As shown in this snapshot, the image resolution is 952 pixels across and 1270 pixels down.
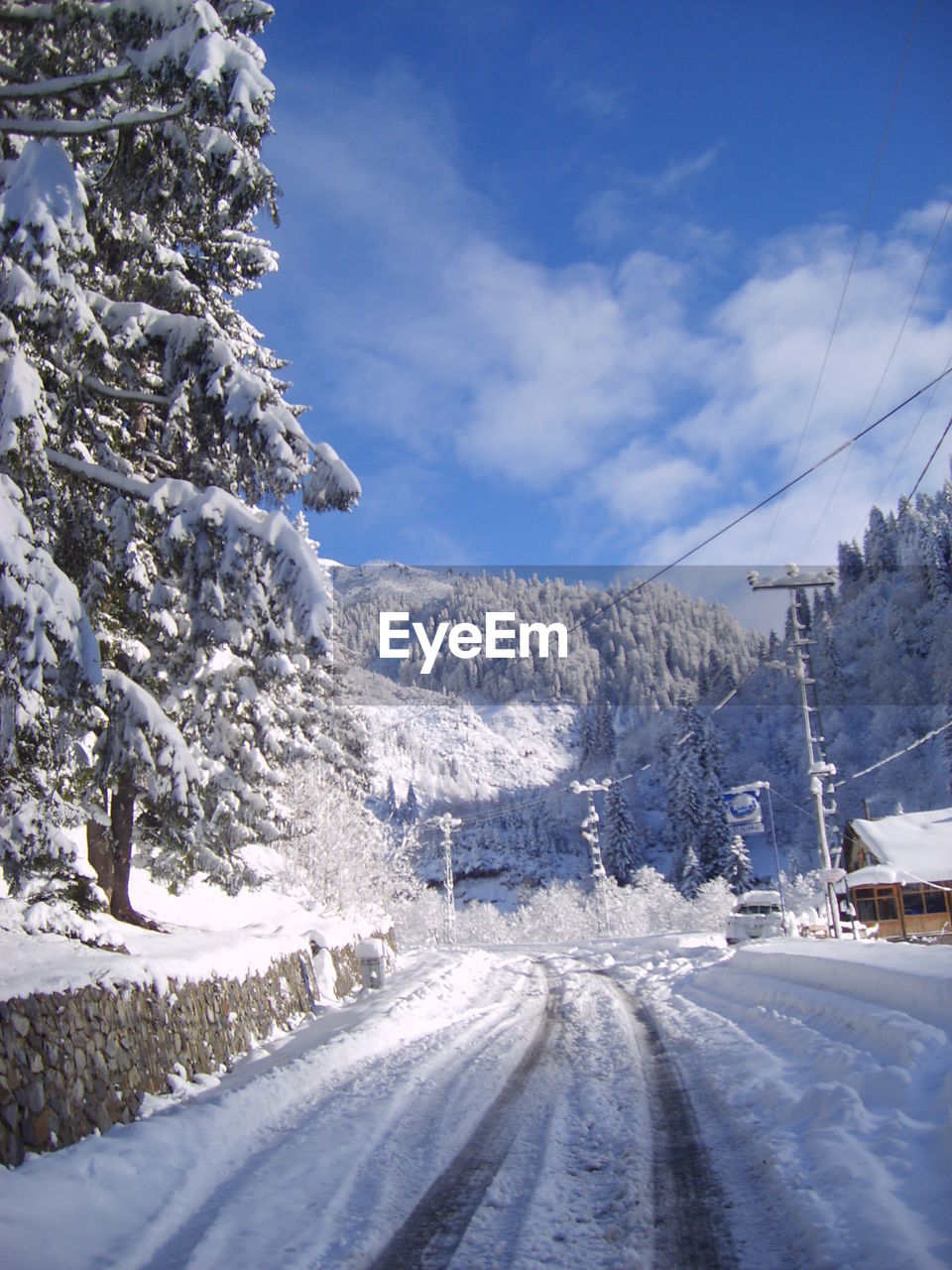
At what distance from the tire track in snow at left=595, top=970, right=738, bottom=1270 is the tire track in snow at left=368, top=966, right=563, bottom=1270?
3.24 feet

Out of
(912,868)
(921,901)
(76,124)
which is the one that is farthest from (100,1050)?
(921,901)

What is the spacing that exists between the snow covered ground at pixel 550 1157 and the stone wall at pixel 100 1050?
13.2 inches

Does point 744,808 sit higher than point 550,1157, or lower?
higher

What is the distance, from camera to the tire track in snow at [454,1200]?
380 centimetres

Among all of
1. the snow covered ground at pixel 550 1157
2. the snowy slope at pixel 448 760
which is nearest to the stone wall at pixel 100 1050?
the snow covered ground at pixel 550 1157

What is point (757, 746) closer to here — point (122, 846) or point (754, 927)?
point (754, 927)

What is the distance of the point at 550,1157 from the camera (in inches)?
198

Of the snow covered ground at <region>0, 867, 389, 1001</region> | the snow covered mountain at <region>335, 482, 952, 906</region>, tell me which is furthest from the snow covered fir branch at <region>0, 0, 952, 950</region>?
the snow covered mountain at <region>335, 482, 952, 906</region>

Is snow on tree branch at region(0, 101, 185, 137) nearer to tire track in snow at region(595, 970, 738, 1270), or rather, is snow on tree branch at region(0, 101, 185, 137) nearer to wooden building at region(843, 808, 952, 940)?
tire track in snow at region(595, 970, 738, 1270)

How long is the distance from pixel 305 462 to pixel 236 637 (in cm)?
214

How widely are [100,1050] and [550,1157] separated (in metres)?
3.78

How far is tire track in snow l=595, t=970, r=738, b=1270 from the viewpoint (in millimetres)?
3592

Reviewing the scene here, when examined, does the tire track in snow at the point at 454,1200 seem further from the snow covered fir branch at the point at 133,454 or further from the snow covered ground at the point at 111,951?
the snow covered fir branch at the point at 133,454

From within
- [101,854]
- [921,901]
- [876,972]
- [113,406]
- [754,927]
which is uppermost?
[113,406]
